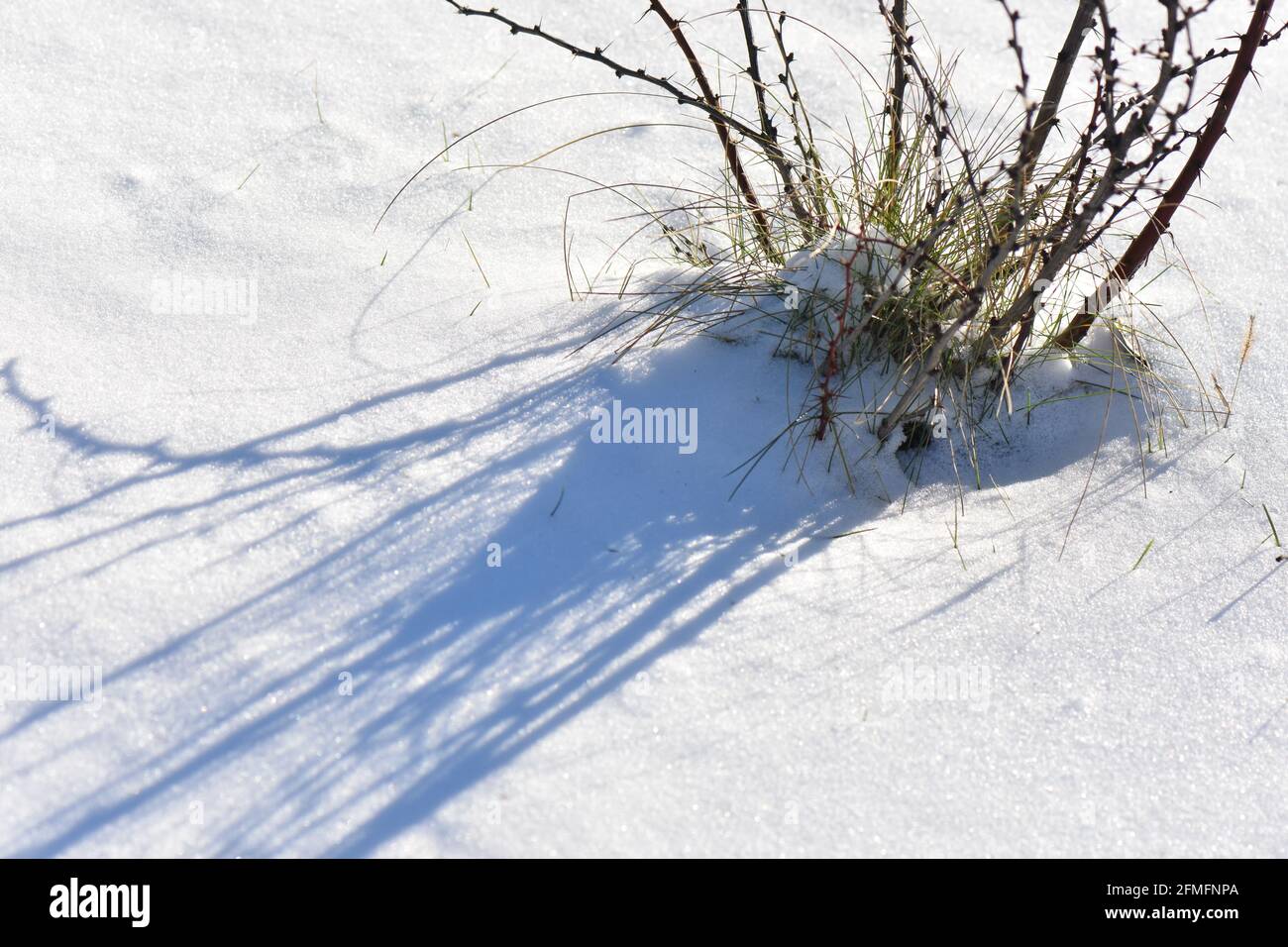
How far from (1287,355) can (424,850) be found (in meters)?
1.81

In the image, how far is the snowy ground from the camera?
1.36 m

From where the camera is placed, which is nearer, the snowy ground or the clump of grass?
the snowy ground

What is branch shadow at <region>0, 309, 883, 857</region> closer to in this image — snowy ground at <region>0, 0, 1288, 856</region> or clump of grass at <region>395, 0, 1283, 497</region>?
snowy ground at <region>0, 0, 1288, 856</region>

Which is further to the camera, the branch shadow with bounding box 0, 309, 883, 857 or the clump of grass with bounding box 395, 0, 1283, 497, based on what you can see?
the clump of grass with bounding box 395, 0, 1283, 497

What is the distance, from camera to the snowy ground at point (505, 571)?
1.36 meters

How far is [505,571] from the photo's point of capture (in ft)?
5.23

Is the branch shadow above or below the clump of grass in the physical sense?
below

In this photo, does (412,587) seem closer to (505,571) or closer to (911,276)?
(505,571)

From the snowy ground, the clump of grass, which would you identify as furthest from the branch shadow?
the clump of grass

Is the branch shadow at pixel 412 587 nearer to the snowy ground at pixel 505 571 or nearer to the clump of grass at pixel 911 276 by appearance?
the snowy ground at pixel 505 571

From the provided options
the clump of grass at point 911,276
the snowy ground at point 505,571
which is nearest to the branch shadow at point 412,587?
the snowy ground at point 505,571

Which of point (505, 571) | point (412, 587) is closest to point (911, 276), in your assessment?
point (505, 571)

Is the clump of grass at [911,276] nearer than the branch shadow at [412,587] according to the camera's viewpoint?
No

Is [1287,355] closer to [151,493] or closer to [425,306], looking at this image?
[425,306]
